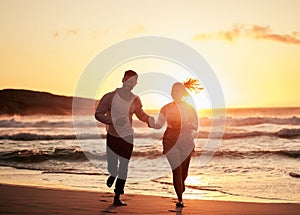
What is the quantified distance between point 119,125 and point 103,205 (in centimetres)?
118

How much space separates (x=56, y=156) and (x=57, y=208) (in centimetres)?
1275

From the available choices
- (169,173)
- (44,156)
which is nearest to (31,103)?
(44,156)

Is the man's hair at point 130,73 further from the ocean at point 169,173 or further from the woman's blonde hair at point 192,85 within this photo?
the ocean at point 169,173

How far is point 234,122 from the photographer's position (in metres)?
48.5

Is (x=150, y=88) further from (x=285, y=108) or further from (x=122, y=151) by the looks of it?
(x=285, y=108)

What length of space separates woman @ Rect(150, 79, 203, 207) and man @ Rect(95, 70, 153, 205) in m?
0.50

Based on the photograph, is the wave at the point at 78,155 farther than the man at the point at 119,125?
Yes

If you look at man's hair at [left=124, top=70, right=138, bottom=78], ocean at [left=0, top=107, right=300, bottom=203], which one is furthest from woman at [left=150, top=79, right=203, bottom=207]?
ocean at [left=0, top=107, right=300, bottom=203]

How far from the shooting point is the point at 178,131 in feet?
28.2

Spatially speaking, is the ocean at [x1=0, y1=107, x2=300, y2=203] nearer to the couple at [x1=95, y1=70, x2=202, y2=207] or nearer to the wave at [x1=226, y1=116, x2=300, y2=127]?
the couple at [x1=95, y1=70, x2=202, y2=207]

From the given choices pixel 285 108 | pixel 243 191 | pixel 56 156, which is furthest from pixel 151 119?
pixel 285 108

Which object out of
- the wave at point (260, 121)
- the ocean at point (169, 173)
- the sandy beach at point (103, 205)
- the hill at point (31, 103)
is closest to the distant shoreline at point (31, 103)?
the hill at point (31, 103)

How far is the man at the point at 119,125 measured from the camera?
8383mm

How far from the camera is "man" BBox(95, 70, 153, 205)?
27.5 ft
